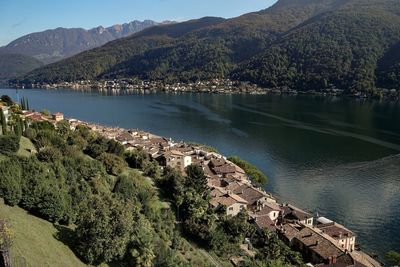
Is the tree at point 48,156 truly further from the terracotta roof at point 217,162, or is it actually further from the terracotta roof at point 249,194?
the terracotta roof at point 217,162

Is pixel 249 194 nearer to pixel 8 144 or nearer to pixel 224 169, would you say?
pixel 224 169

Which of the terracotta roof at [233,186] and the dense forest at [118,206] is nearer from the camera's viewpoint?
the dense forest at [118,206]

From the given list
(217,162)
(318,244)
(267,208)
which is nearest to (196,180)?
(267,208)

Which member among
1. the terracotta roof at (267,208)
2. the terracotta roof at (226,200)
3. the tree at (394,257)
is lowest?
the tree at (394,257)

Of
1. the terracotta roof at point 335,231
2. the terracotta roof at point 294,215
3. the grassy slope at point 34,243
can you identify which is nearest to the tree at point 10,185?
the grassy slope at point 34,243

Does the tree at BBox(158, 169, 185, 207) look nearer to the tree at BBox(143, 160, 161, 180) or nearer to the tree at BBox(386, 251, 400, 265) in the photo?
the tree at BBox(143, 160, 161, 180)

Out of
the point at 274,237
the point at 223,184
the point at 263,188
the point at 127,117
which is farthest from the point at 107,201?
the point at 127,117

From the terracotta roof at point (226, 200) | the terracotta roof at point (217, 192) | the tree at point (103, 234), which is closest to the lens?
the tree at point (103, 234)
